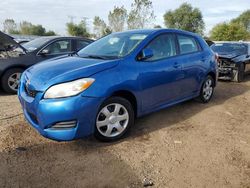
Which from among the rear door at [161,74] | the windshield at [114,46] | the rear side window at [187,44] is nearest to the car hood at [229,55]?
the rear side window at [187,44]

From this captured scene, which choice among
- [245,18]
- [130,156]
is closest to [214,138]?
[130,156]

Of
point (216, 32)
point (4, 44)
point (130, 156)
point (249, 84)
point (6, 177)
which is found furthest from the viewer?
point (216, 32)

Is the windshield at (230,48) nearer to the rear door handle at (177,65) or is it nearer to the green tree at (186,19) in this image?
the rear door handle at (177,65)

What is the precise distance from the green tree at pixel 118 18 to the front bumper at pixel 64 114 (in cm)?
2471

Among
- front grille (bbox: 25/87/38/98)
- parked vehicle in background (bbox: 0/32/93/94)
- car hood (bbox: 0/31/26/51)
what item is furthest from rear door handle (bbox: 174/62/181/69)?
car hood (bbox: 0/31/26/51)

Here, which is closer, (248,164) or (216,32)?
(248,164)

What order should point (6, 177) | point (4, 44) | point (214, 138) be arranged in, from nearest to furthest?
point (6, 177), point (214, 138), point (4, 44)

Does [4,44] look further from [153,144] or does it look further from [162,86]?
[153,144]

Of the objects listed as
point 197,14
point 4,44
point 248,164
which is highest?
point 197,14

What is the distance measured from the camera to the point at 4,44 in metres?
6.46

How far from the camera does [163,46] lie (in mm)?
4617

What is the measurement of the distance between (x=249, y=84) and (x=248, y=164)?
19.6 ft

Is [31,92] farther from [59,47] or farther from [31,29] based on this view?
[31,29]

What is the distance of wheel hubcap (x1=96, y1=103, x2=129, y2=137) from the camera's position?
367 centimetres
